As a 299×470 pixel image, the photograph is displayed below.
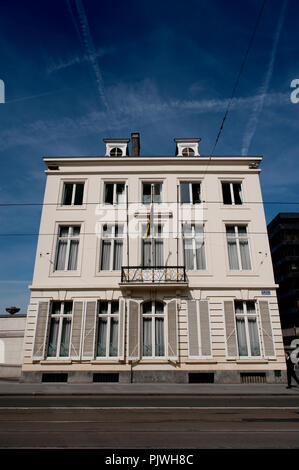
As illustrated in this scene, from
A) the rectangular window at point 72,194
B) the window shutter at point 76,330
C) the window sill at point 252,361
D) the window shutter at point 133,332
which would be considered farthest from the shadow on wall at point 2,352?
the window sill at point 252,361

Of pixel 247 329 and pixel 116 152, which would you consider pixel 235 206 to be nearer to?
pixel 247 329

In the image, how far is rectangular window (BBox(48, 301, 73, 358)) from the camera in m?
15.0

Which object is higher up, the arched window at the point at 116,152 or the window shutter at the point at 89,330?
the arched window at the point at 116,152

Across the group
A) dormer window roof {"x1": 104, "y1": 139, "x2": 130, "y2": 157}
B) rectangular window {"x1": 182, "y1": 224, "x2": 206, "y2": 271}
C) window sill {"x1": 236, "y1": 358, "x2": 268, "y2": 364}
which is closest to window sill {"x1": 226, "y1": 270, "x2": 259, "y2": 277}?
rectangular window {"x1": 182, "y1": 224, "x2": 206, "y2": 271}

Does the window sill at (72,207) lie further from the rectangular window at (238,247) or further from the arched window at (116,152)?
the rectangular window at (238,247)

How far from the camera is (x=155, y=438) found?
521 cm

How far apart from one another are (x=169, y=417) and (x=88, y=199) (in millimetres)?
13900

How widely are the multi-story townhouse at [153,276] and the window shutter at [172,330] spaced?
0.05 meters

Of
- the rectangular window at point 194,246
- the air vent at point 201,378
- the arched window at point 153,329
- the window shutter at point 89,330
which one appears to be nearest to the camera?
the air vent at point 201,378

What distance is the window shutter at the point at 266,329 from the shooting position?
1468 cm

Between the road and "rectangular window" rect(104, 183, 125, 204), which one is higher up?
"rectangular window" rect(104, 183, 125, 204)

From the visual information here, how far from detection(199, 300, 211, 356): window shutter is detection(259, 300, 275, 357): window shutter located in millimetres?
3083

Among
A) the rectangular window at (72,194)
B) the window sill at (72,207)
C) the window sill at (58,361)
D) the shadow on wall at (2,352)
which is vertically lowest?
the window sill at (58,361)

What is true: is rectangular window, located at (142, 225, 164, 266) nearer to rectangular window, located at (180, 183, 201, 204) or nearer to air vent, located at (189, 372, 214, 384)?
rectangular window, located at (180, 183, 201, 204)
